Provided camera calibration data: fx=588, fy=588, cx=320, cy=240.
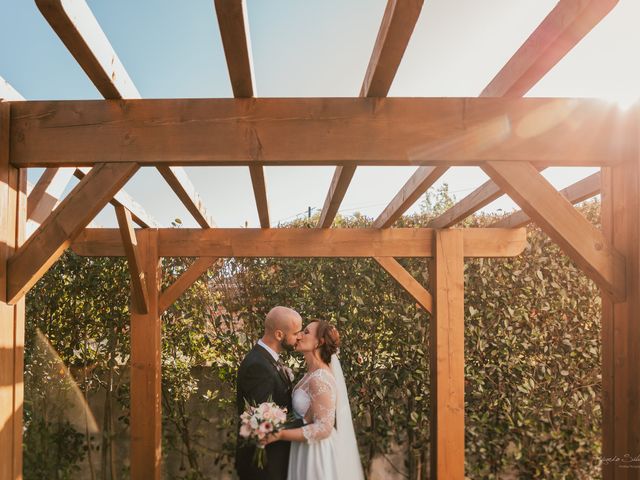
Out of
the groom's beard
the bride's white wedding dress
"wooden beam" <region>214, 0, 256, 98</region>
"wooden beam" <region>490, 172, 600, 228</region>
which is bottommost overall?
the bride's white wedding dress

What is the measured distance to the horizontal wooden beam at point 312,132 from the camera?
2385mm

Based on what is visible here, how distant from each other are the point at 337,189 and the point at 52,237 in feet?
5.20

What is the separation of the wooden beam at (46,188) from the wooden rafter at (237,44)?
1308mm

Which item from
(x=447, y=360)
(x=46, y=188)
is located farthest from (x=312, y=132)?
(x=447, y=360)

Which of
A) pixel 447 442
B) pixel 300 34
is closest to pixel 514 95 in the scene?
pixel 300 34

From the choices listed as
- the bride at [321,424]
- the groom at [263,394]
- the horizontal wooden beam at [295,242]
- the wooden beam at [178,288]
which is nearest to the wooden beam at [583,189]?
the horizontal wooden beam at [295,242]

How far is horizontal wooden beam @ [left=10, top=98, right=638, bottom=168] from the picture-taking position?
238 cm

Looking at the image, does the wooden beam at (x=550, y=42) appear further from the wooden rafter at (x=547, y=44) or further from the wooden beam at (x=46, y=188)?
the wooden beam at (x=46, y=188)

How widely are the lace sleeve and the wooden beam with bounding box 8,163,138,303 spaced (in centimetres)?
206

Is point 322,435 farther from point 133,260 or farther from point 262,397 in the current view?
point 133,260

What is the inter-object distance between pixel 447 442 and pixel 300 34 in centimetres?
315

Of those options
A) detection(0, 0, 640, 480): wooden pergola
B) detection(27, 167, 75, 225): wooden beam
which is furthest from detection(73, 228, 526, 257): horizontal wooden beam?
detection(0, 0, 640, 480): wooden pergola

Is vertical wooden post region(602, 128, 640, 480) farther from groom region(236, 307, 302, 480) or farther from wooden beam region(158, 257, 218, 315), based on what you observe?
wooden beam region(158, 257, 218, 315)

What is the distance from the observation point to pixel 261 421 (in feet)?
11.4
